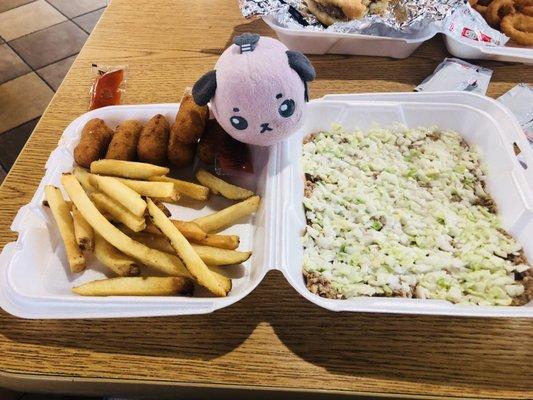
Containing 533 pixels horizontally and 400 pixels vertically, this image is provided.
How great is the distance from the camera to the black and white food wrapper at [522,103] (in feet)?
4.00

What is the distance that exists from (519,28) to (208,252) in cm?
144

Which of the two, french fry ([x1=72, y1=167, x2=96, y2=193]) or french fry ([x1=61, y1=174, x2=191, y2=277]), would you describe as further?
french fry ([x1=72, y1=167, x2=96, y2=193])

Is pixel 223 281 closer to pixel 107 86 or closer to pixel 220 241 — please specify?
pixel 220 241

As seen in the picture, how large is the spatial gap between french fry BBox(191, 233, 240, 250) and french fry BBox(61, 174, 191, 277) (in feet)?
0.23

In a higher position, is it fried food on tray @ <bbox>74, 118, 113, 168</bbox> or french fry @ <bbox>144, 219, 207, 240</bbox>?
fried food on tray @ <bbox>74, 118, 113, 168</bbox>

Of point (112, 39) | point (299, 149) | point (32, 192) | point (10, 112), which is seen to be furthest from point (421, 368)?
point (10, 112)

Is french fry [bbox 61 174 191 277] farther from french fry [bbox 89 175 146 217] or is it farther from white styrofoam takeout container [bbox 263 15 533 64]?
white styrofoam takeout container [bbox 263 15 533 64]

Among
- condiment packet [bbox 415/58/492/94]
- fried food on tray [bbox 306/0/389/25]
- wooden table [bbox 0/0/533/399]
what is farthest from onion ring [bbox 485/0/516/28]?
wooden table [bbox 0/0/533/399]

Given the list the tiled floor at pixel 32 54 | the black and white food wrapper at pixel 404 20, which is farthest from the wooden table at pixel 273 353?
the tiled floor at pixel 32 54

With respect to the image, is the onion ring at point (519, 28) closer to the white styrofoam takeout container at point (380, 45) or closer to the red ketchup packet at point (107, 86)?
the white styrofoam takeout container at point (380, 45)

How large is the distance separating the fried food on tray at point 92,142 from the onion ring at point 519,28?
142 cm

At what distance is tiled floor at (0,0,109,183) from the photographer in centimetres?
245

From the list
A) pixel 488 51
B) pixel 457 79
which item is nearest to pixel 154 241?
pixel 457 79

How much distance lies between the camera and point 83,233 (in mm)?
923
